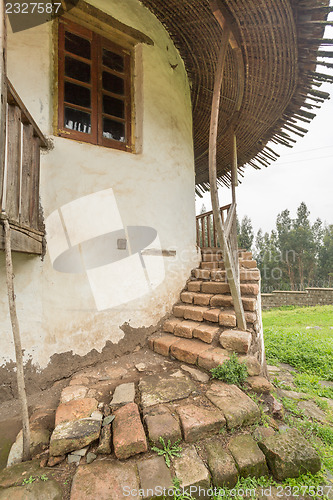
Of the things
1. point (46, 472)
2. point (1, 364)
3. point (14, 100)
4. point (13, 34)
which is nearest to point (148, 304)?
point (1, 364)

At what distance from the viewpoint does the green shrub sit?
1.97 m

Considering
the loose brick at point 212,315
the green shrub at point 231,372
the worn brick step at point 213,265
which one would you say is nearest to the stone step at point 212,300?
the loose brick at point 212,315

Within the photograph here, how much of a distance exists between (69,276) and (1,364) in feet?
3.26

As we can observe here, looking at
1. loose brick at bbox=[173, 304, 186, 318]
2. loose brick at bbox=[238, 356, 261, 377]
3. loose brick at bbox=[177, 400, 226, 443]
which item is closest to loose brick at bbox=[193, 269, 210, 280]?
loose brick at bbox=[173, 304, 186, 318]

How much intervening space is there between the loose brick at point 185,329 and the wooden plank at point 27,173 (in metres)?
1.93

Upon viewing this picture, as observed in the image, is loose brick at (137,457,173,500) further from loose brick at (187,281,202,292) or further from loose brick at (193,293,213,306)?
loose brick at (187,281,202,292)

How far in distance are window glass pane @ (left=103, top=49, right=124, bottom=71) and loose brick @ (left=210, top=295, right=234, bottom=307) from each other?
324 centimetres

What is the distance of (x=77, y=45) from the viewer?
9.24ft

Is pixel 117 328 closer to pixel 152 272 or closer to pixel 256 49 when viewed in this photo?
pixel 152 272

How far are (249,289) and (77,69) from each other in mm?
3377

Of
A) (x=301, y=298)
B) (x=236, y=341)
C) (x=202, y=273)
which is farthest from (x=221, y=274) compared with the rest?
(x=301, y=298)

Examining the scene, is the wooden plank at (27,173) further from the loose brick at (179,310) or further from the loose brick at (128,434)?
the loose brick at (179,310)

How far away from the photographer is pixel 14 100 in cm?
171

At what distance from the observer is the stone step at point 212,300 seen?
261 centimetres
